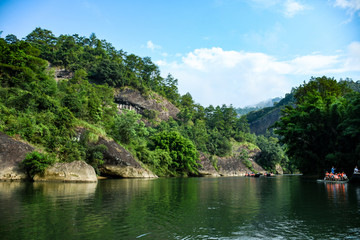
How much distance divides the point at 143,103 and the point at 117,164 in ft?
127

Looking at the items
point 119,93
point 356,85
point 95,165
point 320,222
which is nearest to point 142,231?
point 320,222

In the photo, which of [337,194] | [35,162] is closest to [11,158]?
[35,162]

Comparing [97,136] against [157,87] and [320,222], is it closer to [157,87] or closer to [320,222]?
[320,222]

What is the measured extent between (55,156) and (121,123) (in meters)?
16.7

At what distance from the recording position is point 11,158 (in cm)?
2134

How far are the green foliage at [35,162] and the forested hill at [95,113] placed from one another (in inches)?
10.1

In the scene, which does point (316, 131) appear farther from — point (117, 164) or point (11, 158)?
point (11, 158)

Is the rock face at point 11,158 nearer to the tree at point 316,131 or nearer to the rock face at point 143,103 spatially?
the tree at point 316,131

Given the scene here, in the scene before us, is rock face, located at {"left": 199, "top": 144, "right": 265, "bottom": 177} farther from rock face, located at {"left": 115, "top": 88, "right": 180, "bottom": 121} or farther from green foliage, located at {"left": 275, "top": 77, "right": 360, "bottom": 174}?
green foliage, located at {"left": 275, "top": 77, "right": 360, "bottom": 174}

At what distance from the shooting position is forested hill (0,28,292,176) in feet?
87.6

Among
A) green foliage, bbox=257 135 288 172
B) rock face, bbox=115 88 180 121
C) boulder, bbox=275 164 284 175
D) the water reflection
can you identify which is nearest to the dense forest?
rock face, bbox=115 88 180 121

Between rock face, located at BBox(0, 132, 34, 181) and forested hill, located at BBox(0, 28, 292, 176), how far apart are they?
5.47 feet

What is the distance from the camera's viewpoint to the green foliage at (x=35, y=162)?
2142cm

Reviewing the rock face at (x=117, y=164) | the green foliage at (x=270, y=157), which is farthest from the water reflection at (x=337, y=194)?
the green foliage at (x=270, y=157)
